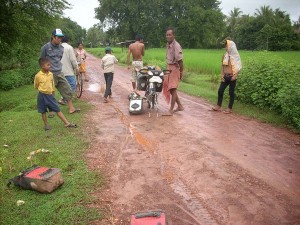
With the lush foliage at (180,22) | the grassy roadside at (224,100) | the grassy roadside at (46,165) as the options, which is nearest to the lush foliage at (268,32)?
the lush foliage at (180,22)

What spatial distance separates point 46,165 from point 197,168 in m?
2.49

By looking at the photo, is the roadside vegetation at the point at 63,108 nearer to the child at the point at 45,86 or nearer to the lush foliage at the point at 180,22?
the child at the point at 45,86

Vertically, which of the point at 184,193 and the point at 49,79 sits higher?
the point at 49,79

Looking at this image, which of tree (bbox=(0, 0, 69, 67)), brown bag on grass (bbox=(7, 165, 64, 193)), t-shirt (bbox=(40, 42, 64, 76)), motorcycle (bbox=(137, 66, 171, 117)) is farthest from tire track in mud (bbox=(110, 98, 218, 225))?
tree (bbox=(0, 0, 69, 67))

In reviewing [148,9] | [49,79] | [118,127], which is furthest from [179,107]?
[148,9]

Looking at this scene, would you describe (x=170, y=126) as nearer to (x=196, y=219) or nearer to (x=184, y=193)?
(x=184, y=193)

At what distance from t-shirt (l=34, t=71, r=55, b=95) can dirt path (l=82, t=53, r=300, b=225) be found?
1256 millimetres

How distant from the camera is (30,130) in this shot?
671 centimetres

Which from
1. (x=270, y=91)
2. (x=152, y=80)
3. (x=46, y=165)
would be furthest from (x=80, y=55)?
(x=46, y=165)

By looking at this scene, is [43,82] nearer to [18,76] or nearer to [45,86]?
[45,86]

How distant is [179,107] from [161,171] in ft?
12.9

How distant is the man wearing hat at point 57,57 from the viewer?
7160 mm

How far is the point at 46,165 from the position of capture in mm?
4828

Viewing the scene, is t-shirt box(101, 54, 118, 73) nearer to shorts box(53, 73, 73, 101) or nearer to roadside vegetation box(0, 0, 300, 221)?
roadside vegetation box(0, 0, 300, 221)
